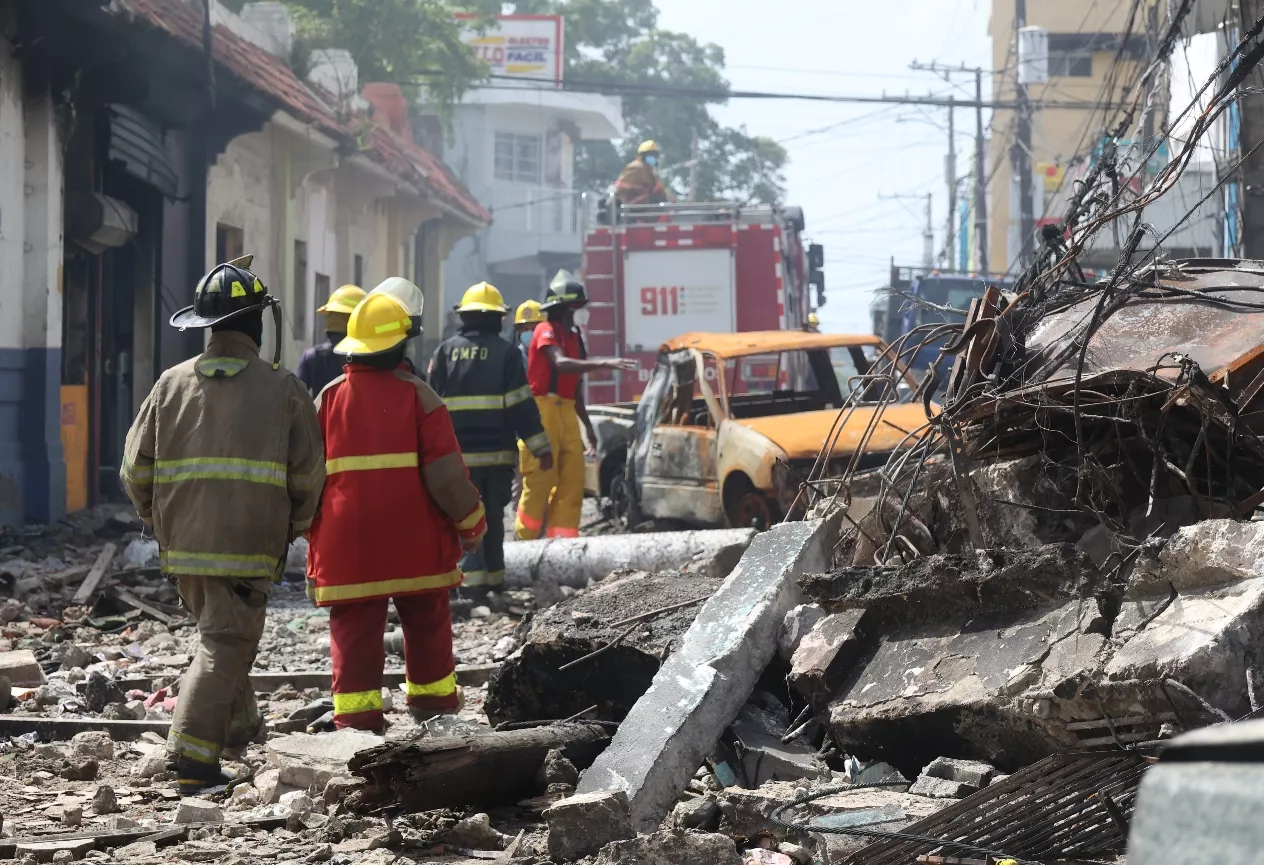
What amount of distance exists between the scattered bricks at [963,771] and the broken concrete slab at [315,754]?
173 cm

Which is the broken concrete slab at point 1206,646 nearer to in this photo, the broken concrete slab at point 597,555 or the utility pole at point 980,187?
the broken concrete slab at point 597,555

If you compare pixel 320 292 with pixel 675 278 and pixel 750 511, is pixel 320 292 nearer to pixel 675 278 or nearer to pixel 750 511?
pixel 675 278

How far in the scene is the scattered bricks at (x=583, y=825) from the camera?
4223 mm

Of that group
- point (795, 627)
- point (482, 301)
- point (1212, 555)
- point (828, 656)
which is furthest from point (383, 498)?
point (482, 301)

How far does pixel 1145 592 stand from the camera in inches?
182

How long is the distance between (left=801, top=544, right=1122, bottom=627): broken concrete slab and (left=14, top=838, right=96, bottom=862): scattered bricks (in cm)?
252

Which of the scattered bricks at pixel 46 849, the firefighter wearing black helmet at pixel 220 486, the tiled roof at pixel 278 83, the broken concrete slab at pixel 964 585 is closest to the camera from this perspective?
the scattered bricks at pixel 46 849

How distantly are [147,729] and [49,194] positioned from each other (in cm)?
763

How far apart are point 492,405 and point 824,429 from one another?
7.89ft

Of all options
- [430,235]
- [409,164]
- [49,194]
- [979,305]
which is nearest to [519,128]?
[430,235]

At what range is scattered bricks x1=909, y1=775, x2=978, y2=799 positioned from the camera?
4.43m

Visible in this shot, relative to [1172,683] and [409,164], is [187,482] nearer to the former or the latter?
[1172,683]

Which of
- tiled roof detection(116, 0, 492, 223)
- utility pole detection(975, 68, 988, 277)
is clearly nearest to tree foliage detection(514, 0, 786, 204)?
utility pole detection(975, 68, 988, 277)

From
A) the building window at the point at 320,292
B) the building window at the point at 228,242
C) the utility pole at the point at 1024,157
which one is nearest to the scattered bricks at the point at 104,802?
the building window at the point at 228,242
